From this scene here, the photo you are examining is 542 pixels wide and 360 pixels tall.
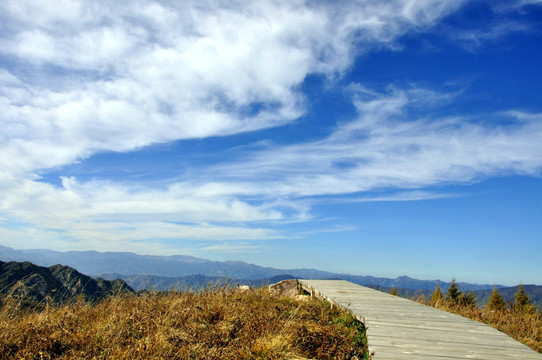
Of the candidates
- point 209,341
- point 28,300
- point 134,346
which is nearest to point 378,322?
point 209,341

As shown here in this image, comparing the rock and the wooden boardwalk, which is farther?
the rock

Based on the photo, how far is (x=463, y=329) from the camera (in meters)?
6.13

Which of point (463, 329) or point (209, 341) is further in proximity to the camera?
point (463, 329)

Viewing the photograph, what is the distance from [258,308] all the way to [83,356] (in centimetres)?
370

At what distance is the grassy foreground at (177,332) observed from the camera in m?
4.95

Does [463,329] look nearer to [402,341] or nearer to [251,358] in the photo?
[402,341]

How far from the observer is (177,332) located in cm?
557

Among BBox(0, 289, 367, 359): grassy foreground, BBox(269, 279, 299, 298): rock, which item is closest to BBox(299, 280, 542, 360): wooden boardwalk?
BBox(0, 289, 367, 359): grassy foreground

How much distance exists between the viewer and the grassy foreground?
4.95m

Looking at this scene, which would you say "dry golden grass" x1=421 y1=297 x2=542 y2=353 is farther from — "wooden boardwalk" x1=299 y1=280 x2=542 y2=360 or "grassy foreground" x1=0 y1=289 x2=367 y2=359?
"grassy foreground" x1=0 y1=289 x2=367 y2=359

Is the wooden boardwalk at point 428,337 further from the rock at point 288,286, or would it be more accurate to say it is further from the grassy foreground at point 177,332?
the rock at point 288,286

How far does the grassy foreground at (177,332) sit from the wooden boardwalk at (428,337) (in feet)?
1.40

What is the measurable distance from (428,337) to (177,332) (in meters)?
4.03

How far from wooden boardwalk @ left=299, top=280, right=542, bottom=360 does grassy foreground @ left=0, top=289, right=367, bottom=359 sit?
426 millimetres
